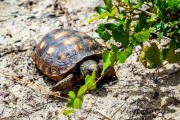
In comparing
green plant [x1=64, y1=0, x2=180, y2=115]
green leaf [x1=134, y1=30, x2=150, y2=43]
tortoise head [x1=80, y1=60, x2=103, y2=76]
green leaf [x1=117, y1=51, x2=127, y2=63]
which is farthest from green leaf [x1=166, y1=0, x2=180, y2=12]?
tortoise head [x1=80, y1=60, x2=103, y2=76]

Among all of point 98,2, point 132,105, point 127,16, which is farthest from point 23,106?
point 98,2

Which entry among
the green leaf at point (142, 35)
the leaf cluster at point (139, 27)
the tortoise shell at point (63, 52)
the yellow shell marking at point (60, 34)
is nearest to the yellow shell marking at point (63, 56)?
the tortoise shell at point (63, 52)

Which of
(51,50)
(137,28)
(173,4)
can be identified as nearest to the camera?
(173,4)

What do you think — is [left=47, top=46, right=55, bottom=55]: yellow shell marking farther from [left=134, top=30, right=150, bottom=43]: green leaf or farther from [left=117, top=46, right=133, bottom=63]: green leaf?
[left=134, top=30, right=150, bottom=43]: green leaf

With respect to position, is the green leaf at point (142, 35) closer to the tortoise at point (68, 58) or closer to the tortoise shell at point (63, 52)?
the tortoise at point (68, 58)

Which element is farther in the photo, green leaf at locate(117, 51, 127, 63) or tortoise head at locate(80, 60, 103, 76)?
tortoise head at locate(80, 60, 103, 76)

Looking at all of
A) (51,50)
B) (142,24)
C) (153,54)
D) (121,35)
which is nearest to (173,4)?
(142,24)

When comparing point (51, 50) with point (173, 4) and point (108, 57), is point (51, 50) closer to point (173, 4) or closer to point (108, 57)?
point (108, 57)
